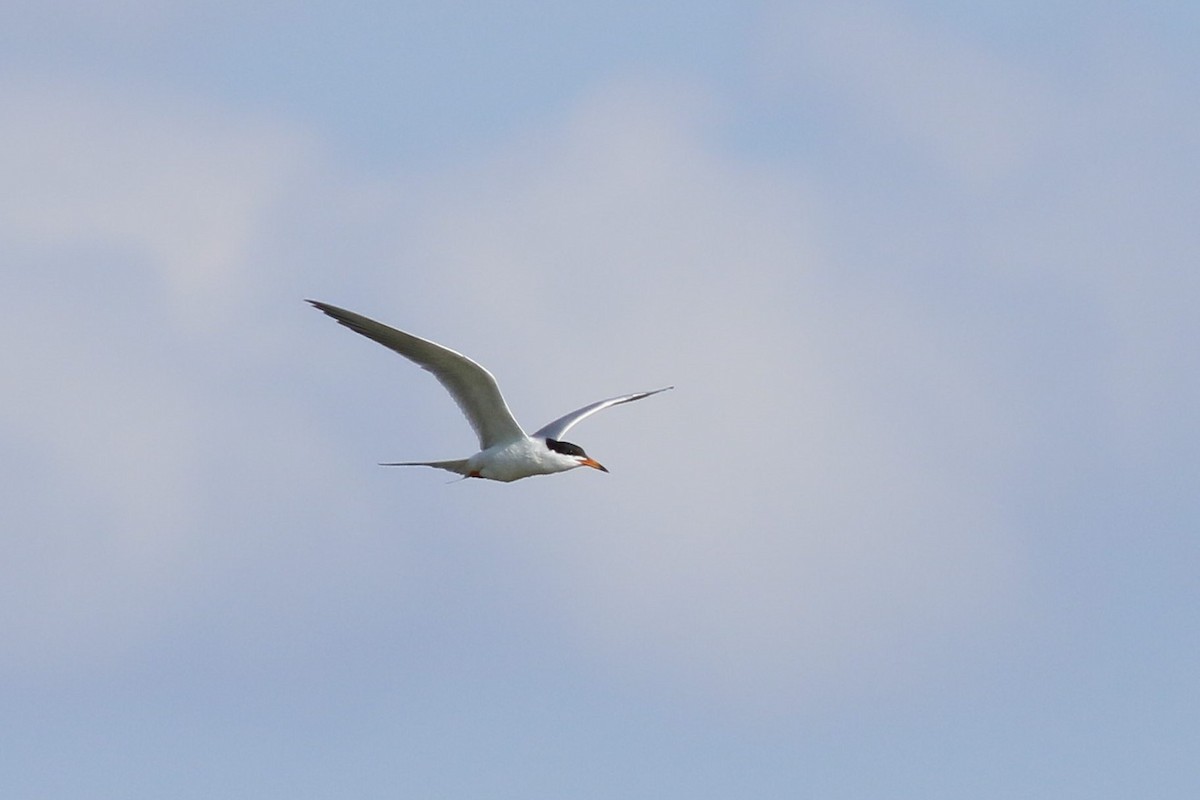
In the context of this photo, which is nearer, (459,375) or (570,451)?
Answer: (459,375)

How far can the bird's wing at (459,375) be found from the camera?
21.2 metres

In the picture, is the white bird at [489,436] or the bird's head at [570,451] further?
the bird's head at [570,451]

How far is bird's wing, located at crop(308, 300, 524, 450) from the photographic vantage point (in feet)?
69.6

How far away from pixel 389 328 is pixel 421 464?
2.47 m

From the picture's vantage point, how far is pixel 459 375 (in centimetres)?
2241

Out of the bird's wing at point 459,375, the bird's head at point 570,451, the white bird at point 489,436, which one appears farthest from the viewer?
the bird's head at point 570,451

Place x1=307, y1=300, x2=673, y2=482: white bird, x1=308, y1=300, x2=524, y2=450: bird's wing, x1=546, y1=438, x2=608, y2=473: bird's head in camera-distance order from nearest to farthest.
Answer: x1=308, y1=300, x2=524, y2=450: bird's wing → x1=307, y1=300, x2=673, y2=482: white bird → x1=546, y1=438, x2=608, y2=473: bird's head

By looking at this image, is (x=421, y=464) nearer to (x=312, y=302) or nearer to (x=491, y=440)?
(x=491, y=440)

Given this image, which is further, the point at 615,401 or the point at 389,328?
the point at 615,401

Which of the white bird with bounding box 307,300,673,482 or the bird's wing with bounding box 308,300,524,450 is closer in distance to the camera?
the bird's wing with bounding box 308,300,524,450

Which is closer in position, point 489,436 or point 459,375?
point 459,375

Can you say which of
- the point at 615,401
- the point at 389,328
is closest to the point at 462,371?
the point at 389,328

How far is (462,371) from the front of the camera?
22250 millimetres

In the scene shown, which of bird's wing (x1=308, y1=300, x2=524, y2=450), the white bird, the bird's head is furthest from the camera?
the bird's head
